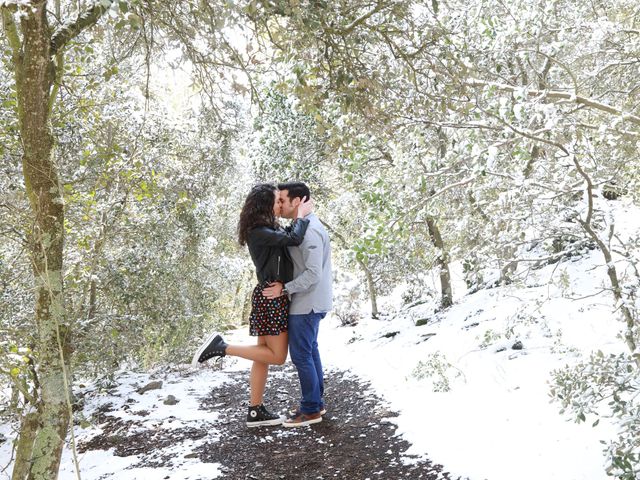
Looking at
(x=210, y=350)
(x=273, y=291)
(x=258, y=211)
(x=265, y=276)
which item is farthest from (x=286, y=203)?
(x=210, y=350)

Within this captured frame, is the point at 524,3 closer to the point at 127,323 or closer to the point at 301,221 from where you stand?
the point at 301,221

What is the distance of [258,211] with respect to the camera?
456 cm

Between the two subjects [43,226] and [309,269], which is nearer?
[43,226]

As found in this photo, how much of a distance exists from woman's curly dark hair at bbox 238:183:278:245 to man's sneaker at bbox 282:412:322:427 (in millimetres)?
1544

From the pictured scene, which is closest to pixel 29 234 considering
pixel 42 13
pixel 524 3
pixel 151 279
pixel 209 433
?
pixel 42 13

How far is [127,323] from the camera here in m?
6.73

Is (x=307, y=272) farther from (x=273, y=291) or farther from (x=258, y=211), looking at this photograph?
(x=258, y=211)

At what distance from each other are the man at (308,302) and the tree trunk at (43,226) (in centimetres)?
176

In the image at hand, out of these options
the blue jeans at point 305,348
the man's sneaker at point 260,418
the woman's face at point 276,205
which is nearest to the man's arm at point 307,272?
the blue jeans at point 305,348

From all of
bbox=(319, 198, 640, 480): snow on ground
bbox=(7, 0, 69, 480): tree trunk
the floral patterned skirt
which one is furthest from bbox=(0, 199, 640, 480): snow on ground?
the floral patterned skirt

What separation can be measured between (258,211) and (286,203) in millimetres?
348

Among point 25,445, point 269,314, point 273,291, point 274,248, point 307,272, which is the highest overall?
point 274,248

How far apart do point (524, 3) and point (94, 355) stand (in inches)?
219

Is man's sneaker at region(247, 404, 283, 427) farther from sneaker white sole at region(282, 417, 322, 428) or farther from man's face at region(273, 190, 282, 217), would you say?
man's face at region(273, 190, 282, 217)
